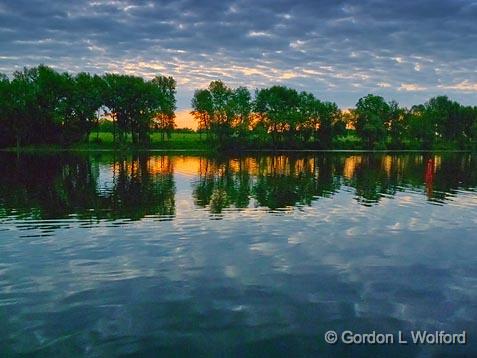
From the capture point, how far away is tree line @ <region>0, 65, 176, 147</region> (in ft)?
445

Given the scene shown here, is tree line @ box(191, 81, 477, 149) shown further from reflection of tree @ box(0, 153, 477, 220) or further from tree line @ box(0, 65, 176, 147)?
reflection of tree @ box(0, 153, 477, 220)

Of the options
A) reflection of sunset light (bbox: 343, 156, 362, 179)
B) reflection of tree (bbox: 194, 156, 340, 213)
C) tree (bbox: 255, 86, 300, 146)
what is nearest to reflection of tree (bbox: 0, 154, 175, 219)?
reflection of tree (bbox: 194, 156, 340, 213)

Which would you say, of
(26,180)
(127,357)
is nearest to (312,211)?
(127,357)

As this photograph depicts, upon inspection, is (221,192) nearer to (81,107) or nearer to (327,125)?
(81,107)

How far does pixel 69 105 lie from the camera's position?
472 ft

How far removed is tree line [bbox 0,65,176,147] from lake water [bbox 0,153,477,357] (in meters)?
117

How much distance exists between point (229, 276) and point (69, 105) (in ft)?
462

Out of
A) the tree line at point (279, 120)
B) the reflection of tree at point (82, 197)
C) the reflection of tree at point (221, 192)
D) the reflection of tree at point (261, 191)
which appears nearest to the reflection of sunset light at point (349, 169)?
the reflection of tree at point (261, 191)

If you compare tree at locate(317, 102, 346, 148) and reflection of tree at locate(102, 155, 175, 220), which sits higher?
tree at locate(317, 102, 346, 148)

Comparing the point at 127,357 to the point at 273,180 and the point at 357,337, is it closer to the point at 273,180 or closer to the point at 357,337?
the point at 357,337

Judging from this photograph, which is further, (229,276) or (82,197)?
(82,197)

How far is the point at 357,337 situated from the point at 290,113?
546ft

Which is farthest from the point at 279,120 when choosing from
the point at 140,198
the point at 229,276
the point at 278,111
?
the point at 229,276

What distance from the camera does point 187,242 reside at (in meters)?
21.7
